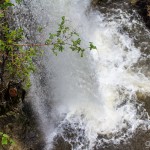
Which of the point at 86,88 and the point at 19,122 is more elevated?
the point at 86,88

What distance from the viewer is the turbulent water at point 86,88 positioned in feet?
23.3

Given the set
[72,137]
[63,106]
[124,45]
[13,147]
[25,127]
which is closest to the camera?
[13,147]

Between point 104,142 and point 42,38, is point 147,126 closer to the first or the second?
point 104,142

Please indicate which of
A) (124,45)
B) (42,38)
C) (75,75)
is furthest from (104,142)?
(124,45)

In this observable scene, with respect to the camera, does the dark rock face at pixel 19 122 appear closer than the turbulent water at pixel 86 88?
Yes

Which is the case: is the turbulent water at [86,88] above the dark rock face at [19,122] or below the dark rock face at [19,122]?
above

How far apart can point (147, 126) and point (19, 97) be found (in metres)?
3.16

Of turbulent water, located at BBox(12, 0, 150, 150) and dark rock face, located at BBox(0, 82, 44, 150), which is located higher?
turbulent water, located at BBox(12, 0, 150, 150)

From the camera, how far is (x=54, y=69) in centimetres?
766

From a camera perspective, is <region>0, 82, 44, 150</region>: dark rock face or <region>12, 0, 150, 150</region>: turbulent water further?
<region>12, 0, 150, 150</region>: turbulent water

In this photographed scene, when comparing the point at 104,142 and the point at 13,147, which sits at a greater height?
the point at 104,142

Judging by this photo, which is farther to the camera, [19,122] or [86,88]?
[86,88]

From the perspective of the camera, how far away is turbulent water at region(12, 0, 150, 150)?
7102mm

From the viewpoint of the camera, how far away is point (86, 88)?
804 cm
